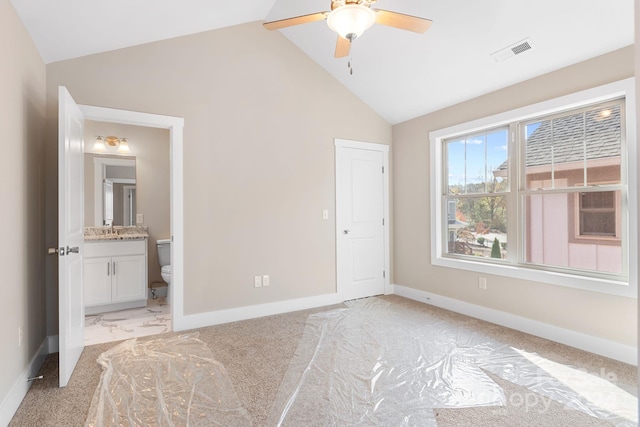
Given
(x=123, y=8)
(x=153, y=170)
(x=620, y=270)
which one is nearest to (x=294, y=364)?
(x=620, y=270)

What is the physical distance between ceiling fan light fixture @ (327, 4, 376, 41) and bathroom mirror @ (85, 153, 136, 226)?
148 inches

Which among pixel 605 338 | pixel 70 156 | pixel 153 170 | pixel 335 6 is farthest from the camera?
pixel 153 170

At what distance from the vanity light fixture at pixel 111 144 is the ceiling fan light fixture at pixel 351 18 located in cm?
368

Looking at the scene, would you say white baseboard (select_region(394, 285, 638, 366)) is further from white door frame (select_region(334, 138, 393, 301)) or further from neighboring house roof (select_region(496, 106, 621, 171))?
neighboring house roof (select_region(496, 106, 621, 171))

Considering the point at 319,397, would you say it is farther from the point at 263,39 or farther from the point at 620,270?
the point at 263,39

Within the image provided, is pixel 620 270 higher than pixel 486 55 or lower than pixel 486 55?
lower

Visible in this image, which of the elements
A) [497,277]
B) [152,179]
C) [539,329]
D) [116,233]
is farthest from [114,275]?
[539,329]

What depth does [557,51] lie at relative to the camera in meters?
2.79

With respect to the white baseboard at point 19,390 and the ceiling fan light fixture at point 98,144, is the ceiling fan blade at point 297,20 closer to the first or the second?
the white baseboard at point 19,390

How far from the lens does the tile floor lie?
3.23 m

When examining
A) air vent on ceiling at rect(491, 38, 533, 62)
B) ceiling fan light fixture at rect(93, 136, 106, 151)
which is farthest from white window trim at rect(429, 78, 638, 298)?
ceiling fan light fixture at rect(93, 136, 106, 151)

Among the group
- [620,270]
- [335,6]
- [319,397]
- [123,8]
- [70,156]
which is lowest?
[319,397]

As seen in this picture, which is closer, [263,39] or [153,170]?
[263,39]

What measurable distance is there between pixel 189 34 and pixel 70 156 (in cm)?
175
